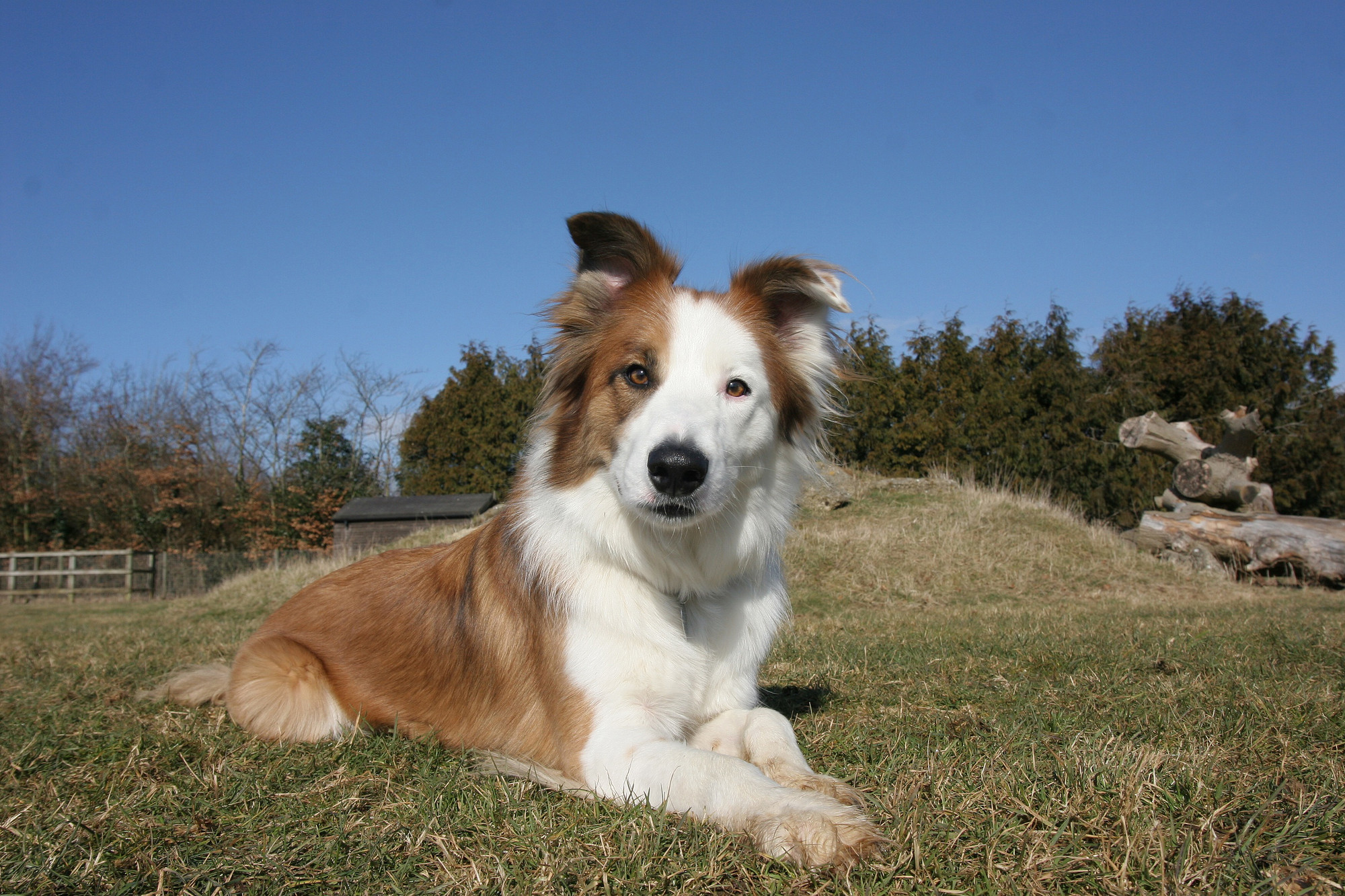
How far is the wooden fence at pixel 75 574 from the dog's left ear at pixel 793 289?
1035 inches

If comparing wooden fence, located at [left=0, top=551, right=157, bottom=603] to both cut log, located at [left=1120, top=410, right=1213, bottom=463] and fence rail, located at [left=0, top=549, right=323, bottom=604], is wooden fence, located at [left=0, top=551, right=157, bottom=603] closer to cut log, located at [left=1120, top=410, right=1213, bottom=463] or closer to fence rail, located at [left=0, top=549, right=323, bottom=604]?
fence rail, located at [left=0, top=549, right=323, bottom=604]

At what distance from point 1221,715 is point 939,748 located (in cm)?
158

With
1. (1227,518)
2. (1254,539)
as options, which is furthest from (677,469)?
(1227,518)

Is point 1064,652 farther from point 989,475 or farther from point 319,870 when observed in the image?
point 989,475

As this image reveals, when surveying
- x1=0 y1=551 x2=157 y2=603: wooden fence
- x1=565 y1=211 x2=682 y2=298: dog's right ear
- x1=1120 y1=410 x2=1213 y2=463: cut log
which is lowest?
x1=0 y1=551 x2=157 y2=603: wooden fence

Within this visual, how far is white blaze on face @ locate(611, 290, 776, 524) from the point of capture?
2.87 meters

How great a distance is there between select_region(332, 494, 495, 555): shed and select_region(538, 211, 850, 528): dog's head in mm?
16415

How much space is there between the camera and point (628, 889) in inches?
73.6

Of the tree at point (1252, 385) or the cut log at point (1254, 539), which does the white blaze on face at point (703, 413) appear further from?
the tree at point (1252, 385)

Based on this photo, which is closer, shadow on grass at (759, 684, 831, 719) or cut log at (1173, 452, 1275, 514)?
shadow on grass at (759, 684, 831, 719)

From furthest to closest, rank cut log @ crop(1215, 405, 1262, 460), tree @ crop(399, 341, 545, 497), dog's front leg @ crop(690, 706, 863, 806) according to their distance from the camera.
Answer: tree @ crop(399, 341, 545, 497) < cut log @ crop(1215, 405, 1262, 460) < dog's front leg @ crop(690, 706, 863, 806)

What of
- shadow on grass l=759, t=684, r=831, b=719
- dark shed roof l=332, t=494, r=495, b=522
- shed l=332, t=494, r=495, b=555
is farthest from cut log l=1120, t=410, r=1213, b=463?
dark shed roof l=332, t=494, r=495, b=522

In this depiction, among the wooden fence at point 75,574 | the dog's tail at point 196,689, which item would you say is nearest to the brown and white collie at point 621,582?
the dog's tail at point 196,689

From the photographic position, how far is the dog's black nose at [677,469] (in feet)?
9.17
